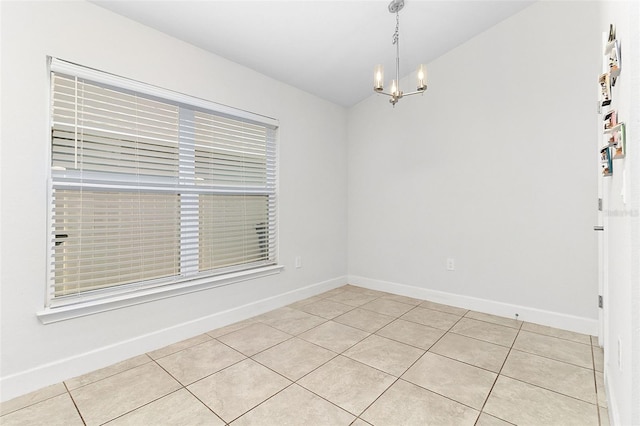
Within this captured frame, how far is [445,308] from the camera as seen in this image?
318 cm

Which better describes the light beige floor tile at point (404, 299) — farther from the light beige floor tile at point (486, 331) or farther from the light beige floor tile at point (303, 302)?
the light beige floor tile at point (303, 302)

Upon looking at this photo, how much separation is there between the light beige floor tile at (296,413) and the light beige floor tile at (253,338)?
0.62 m

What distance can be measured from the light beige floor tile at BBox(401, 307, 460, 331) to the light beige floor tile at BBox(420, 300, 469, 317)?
2.9 inches

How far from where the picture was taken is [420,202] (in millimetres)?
3484

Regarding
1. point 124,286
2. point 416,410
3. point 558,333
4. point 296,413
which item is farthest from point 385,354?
point 124,286

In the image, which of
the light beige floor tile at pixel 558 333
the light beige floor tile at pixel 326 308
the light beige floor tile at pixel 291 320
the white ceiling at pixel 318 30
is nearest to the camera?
the white ceiling at pixel 318 30

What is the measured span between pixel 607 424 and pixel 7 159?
350cm

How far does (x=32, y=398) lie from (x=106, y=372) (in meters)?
0.35

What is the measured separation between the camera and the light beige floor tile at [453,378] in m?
1.71

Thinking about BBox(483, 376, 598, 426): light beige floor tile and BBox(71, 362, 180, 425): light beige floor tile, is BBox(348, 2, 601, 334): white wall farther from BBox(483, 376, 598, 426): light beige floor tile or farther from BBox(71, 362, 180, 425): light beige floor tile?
BBox(71, 362, 180, 425): light beige floor tile

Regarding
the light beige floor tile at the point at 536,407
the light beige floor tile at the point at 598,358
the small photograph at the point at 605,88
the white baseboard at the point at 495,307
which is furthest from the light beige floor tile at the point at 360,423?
the white baseboard at the point at 495,307

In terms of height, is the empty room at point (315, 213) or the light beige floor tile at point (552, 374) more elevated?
the empty room at point (315, 213)

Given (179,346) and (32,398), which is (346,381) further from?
(32,398)

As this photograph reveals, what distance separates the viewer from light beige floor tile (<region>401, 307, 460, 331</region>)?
9.05ft
